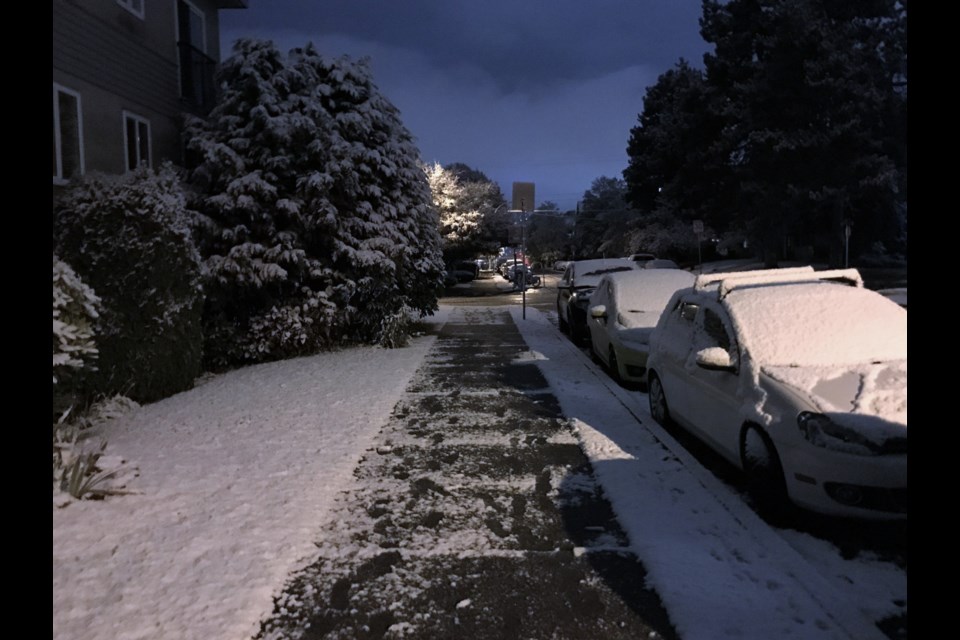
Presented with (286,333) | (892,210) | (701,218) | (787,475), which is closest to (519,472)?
(787,475)

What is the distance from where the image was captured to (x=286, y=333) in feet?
37.0

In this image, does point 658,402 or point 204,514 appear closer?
point 204,514

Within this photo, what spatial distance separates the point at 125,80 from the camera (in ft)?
35.0

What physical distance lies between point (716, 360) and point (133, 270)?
5896mm

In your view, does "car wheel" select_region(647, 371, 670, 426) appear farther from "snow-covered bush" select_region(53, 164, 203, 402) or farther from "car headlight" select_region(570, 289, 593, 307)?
"car headlight" select_region(570, 289, 593, 307)

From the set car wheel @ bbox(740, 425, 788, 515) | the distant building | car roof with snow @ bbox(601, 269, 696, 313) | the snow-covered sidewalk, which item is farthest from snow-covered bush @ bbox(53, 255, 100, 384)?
car roof with snow @ bbox(601, 269, 696, 313)

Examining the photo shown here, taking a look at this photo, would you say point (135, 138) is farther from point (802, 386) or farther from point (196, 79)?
point (802, 386)

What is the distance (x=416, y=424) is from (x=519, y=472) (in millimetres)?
1811

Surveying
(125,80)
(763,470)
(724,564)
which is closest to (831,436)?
(763,470)

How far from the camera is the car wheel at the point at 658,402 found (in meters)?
6.75

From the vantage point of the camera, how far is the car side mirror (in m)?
4.98

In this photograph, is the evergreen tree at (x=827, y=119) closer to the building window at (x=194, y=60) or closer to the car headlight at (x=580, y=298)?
the car headlight at (x=580, y=298)

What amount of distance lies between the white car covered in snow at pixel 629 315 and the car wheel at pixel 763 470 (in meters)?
3.91
